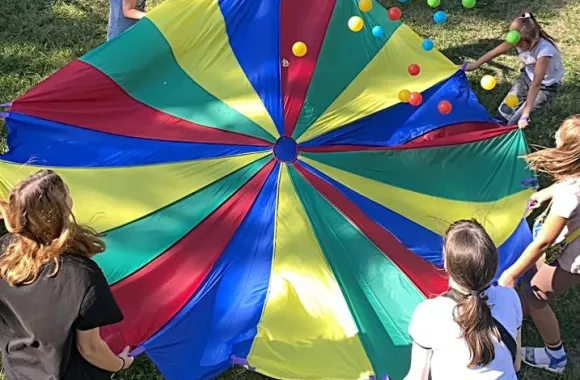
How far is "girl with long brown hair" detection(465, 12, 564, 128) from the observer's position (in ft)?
13.8

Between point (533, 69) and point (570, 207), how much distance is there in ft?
6.18

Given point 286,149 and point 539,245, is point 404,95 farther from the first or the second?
point 539,245

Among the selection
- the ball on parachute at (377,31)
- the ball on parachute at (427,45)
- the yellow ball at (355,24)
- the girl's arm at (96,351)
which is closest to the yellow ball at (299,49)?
the yellow ball at (355,24)

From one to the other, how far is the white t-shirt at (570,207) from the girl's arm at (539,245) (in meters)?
0.03

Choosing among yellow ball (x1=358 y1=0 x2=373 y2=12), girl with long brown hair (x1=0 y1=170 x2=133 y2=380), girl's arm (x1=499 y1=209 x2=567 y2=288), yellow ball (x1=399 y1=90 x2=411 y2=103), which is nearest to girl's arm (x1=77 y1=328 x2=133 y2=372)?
girl with long brown hair (x1=0 y1=170 x2=133 y2=380)

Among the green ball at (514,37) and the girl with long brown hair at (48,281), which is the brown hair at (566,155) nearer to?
the green ball at (514,37)

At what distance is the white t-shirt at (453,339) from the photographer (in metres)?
2.27

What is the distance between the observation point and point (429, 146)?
383 cm

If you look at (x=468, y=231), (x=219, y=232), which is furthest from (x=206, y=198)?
(x=468, y=231)

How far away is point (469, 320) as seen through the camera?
2.20 metres

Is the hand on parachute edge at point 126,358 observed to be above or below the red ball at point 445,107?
below

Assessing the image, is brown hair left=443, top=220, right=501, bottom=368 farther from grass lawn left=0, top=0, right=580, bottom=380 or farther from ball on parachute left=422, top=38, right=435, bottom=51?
grass lawn left=0, top=0, right=580, bottom=380

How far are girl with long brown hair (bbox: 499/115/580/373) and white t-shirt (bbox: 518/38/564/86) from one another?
1335mm

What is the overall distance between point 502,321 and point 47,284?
1.51m
